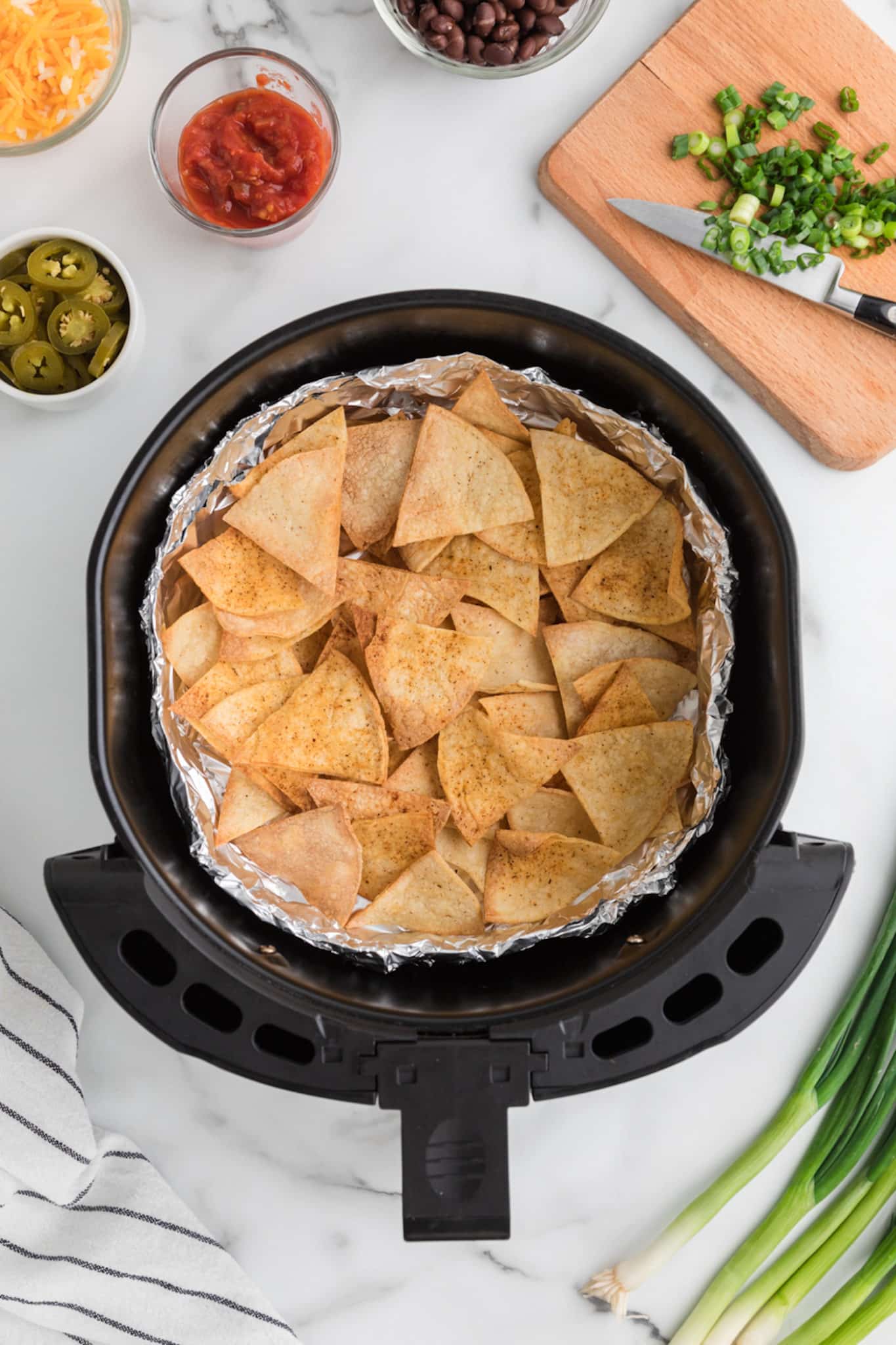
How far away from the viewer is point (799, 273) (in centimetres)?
176

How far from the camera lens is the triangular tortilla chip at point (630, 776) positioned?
1.62 m

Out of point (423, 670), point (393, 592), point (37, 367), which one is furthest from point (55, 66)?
point (423, 670)

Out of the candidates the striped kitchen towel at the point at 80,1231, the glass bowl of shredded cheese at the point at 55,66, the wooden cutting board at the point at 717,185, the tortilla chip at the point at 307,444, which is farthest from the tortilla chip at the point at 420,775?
the glass bowl of shredded cheese at the point at 55,66

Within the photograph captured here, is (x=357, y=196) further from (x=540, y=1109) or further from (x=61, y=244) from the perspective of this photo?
(x=540, y=1109)

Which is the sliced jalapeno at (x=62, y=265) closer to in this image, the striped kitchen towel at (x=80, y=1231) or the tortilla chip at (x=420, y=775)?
the tortilla chip at (x=420, y=775)

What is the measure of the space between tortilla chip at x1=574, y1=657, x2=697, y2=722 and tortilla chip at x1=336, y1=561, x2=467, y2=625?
23cm

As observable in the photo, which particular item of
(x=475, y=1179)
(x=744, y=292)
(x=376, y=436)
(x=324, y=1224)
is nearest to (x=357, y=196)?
(x=376, y=436)

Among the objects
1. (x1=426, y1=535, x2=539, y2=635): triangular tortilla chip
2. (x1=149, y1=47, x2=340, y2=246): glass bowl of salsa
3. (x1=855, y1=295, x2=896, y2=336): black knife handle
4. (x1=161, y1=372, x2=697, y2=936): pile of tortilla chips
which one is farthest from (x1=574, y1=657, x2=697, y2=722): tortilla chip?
(x1=149, y1=47, x2=340, y2=246): glass bowl of salsa

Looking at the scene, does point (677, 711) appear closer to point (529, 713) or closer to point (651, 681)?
point (651, 681)

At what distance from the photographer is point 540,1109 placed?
182 cm

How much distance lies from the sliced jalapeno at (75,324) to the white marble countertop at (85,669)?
4.5 inches

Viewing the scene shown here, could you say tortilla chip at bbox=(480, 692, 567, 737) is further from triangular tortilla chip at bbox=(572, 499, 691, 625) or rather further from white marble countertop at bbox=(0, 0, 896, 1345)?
white marble countertop at bbox=(0, 0, 896, 1345)

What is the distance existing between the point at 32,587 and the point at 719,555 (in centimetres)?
104

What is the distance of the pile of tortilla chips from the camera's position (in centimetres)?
164
